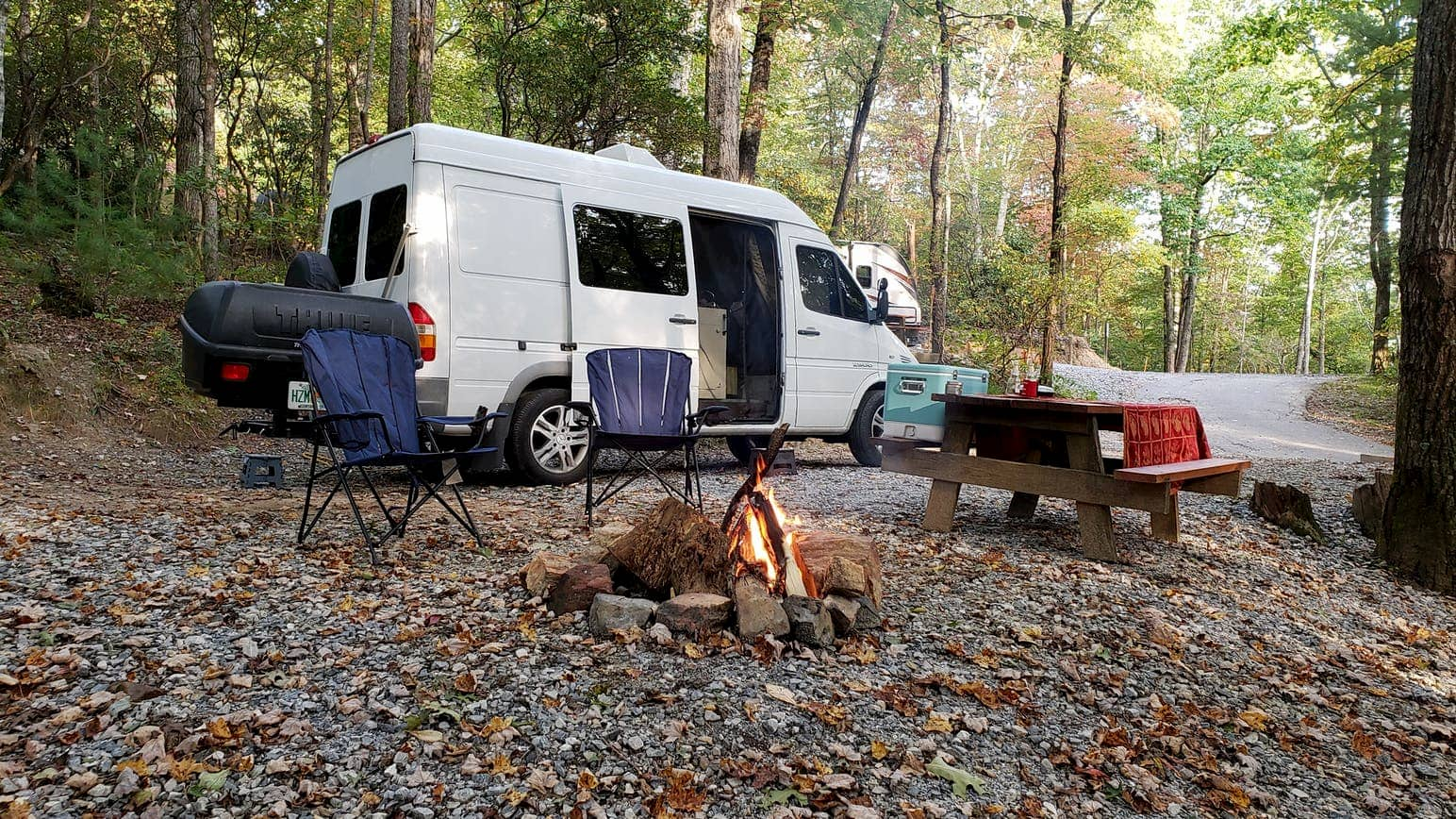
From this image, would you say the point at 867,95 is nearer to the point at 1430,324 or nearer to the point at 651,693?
the point at 1430,324

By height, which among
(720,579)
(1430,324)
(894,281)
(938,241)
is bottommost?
(720,579)

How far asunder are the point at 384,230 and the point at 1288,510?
6.31m

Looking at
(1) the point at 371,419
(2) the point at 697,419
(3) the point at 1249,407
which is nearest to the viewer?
(1) the point at 371,419

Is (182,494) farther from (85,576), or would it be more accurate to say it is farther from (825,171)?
(825,171)

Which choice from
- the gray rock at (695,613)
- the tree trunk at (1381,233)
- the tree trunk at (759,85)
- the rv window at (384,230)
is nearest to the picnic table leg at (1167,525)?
the gray rock at (695,613)

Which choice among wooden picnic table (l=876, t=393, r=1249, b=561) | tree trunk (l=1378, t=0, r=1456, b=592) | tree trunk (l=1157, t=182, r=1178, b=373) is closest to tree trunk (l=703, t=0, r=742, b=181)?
wooden picnic table (l=876, t=393, r=1249, b=561)

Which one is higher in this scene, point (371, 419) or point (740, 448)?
point (371, 419)

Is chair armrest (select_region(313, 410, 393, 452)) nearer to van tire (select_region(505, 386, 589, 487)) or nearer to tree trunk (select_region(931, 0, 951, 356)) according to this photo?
van tire (select_region(505, 386, 589, 487))

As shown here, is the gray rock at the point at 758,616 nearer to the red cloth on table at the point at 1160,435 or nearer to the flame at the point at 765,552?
the flame at the point at 765,552

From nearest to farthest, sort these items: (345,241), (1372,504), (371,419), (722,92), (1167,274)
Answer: (371,419) → (1372,504) → (345,241) → (722,92) → (1167,274)

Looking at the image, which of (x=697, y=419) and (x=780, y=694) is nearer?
(x=780, y=694)

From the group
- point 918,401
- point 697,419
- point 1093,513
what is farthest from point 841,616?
point 918,401

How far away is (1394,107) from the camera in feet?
57.9

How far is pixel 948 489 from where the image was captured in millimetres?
4914
